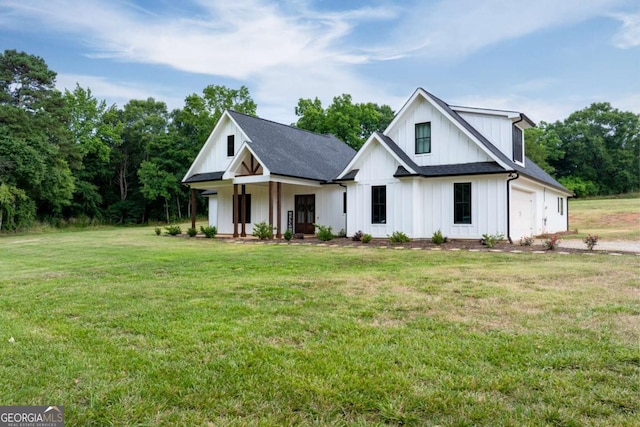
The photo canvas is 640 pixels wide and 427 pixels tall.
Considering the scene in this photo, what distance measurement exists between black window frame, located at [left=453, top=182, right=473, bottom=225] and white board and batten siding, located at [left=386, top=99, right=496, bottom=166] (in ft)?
3.16

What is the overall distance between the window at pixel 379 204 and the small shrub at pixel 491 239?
12.8 feet

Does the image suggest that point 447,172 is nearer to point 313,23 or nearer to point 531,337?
point 313,23

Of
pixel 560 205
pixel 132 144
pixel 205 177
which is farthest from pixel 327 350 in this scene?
pixel 132 144

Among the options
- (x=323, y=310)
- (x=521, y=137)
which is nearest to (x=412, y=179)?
(x=521, y=137)

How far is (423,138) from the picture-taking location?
54.6 feet

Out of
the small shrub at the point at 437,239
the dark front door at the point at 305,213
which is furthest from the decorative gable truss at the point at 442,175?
the dark front door at the point at 305,213

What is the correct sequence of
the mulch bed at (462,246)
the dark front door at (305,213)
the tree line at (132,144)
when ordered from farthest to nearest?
1. the tree line at (132,144)
2. the dark front door at (305,213)
3. the mulch bed at (462,246)

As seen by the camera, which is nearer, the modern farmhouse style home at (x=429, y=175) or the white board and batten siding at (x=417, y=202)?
the white board and batten siding at (x=417, y=202)

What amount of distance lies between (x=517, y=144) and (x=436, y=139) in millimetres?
3609

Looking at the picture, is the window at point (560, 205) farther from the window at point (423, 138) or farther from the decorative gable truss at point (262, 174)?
the decorative gable truss at point (262, 174)

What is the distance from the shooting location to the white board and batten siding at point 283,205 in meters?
20.5

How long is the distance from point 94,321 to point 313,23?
10134 millimetres

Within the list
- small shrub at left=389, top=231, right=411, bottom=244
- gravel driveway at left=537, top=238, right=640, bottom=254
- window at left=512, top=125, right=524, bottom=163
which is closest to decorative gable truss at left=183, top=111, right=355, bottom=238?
small shrub at left=389, top=231, right=411, bottom=244

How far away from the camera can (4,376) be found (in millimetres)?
3160
